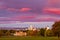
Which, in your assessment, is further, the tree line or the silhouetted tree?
the silhouetted tree

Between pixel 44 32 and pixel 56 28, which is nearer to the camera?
pixel 44 32

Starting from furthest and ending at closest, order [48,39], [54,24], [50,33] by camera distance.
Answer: [54,24] < [50,33] < [48,39]

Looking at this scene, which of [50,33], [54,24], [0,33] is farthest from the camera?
[54,24]

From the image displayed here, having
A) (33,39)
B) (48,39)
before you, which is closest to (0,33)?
(33,39)

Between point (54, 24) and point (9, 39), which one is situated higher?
point (54, 24)

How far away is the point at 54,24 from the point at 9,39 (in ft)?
18.6

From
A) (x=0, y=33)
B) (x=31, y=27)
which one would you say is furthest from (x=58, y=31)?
(x=0, y=33)

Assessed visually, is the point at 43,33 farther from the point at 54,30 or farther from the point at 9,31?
the point at 9,31

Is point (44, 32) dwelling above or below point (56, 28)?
below

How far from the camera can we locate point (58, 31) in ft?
56.1

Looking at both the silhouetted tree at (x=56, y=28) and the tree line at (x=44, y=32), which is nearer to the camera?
the tree line at (x=44, y=32)

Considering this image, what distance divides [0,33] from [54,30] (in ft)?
15.7

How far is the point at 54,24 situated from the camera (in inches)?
706

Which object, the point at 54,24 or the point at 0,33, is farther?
the point at 54,24
